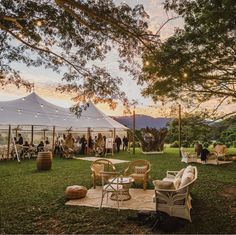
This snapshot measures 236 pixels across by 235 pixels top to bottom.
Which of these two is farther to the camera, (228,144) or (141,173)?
(228,144)

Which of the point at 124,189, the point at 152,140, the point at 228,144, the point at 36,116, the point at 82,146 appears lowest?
the point at 124,189

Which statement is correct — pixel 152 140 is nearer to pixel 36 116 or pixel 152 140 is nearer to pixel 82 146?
pixel 82 146

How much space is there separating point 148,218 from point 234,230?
5.07ft

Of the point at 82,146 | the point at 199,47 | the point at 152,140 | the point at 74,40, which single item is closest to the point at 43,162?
the point at 74,40

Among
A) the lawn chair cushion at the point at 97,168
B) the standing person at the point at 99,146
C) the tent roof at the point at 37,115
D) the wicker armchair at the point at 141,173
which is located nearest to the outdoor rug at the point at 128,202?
the wicker armchair at the point at 141,173

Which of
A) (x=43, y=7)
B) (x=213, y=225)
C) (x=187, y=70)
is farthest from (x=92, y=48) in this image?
(x=213, y=225)

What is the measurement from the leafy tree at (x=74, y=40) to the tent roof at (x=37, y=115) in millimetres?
5746

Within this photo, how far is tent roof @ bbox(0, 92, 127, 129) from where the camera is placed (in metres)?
16.3

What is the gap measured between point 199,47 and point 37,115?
12.3 metres

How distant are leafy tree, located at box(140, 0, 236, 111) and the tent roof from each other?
739cm

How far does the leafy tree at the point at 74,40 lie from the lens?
755cm

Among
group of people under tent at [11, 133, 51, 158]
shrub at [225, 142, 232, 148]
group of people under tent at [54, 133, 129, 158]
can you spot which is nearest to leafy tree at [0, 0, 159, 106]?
Answer: group of people under tent at [11, 133, 51, 158]

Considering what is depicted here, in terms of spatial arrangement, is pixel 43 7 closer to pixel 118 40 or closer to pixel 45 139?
pixel 118 40

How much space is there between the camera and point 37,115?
1758 cm
